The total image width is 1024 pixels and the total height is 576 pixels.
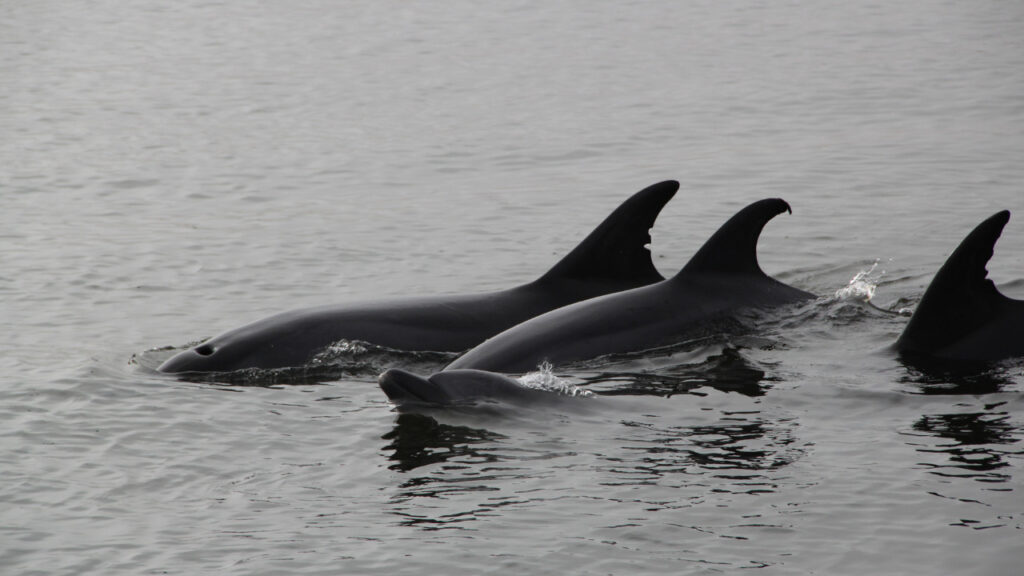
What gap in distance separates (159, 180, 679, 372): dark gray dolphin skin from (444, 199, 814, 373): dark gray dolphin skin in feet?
1.79

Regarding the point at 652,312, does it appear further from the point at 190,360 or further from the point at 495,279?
the point at 495,279

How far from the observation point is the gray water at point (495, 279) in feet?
29.3

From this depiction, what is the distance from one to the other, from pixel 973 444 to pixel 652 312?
3183 mm

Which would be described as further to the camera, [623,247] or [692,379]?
[623,247]

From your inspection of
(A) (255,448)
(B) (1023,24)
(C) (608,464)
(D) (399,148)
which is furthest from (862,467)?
(B) (1023,24)

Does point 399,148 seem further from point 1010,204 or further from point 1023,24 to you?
point 1023,24

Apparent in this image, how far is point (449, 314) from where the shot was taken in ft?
43.1

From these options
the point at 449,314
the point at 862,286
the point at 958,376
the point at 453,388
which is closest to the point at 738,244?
the point at 958,376

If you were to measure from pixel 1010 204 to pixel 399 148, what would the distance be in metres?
9.61

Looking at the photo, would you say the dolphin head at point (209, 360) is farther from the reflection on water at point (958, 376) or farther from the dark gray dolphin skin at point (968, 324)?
the dark gray dolphin skin at point (968, 324)

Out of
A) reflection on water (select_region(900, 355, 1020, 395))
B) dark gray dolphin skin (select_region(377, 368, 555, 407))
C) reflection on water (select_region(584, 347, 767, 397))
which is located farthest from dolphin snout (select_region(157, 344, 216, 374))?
reflection on water (select_region(900, 355, 1020, 395))

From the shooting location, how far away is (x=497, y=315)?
1310cm

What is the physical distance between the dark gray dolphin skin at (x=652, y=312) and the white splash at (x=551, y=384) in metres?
0.31

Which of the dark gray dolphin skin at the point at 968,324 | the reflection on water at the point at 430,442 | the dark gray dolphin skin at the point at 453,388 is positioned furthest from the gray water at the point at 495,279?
the dark gray dolphin skin at the point at 968,324
